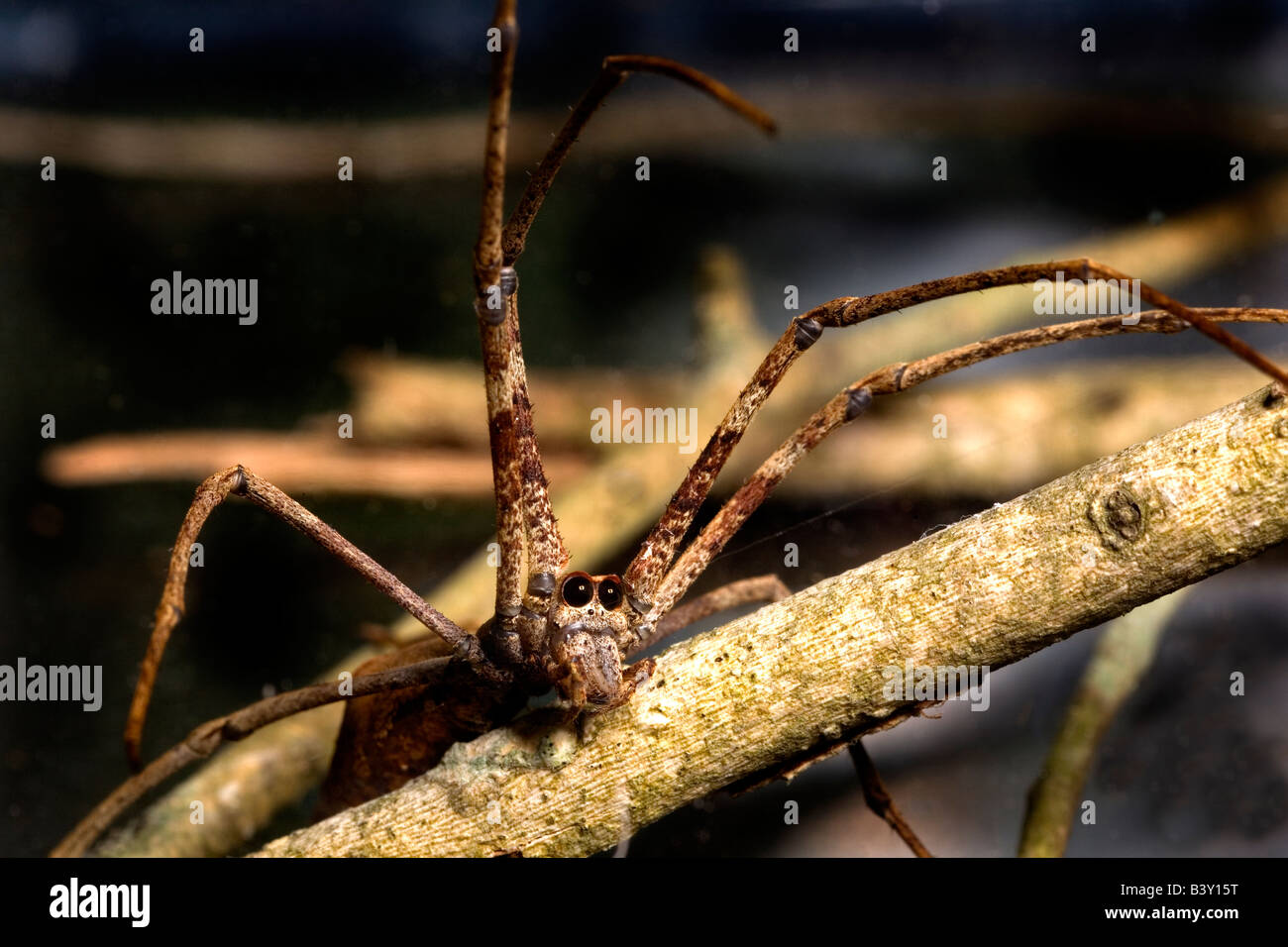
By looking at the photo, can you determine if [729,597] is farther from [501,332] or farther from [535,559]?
[501,332]

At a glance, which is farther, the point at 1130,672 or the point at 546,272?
the point at 546,272

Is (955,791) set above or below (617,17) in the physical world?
below

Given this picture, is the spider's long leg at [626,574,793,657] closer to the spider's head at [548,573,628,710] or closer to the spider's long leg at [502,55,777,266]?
the spider's head at [548,573,628,710]

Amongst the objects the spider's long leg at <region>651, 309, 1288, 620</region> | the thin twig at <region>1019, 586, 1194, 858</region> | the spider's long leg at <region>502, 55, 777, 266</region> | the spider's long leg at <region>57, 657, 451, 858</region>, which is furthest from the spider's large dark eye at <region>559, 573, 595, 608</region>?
the thin twig at <region>1019, 586, 1194, 858</region>

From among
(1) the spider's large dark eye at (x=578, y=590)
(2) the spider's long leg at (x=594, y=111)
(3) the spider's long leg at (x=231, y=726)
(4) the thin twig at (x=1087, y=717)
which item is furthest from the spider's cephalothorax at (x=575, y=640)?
(4) the thin twig at (x=1087, y=717)

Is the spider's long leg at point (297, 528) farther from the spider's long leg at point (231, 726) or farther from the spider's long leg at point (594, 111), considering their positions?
the spider's long leg at point (594, 111)

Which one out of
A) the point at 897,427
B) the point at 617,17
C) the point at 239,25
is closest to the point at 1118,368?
the point at 897,427
